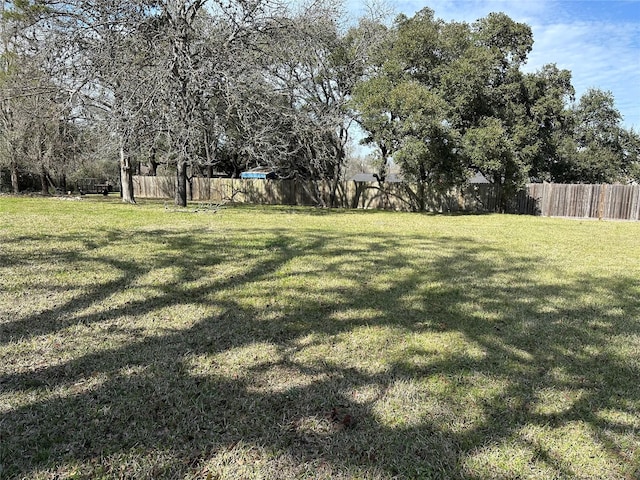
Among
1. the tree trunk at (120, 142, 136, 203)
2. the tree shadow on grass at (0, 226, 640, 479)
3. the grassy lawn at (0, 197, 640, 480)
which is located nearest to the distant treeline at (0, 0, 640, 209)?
the tree trunk at (120, 142, 136, 203)

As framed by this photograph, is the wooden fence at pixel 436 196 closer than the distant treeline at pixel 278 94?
No

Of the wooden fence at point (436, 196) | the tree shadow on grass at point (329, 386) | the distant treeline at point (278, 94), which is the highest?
the distant treeline at point (278, 94)

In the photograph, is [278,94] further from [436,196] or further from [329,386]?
[329,386]

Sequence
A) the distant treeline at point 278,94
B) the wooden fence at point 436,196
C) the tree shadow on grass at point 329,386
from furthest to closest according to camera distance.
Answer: the wooden fence at point 436,196 → the distant treeline at point 278,94 → the tree shadow on grass at point 329,386

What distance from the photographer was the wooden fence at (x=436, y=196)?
50.8 feet

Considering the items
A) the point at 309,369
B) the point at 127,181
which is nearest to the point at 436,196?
the point at 127,181

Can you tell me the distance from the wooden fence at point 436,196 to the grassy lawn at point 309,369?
1233 cm

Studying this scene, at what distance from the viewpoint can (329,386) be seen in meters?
2.34

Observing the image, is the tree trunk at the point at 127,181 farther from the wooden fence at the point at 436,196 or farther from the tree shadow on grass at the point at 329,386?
the tree shadow on grass at the point at 329,386

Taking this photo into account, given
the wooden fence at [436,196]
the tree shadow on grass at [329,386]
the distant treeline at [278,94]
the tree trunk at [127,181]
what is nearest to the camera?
the tree shadow on grass at [329,386]

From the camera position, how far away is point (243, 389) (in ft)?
7.49

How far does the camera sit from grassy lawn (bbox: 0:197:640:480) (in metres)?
1.76

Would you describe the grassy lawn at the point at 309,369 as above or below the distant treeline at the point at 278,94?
below

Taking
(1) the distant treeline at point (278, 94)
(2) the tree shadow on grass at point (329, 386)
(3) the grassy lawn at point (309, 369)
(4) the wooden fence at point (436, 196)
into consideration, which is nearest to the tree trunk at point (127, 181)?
(1) the distant treeline at point (278, 94)
